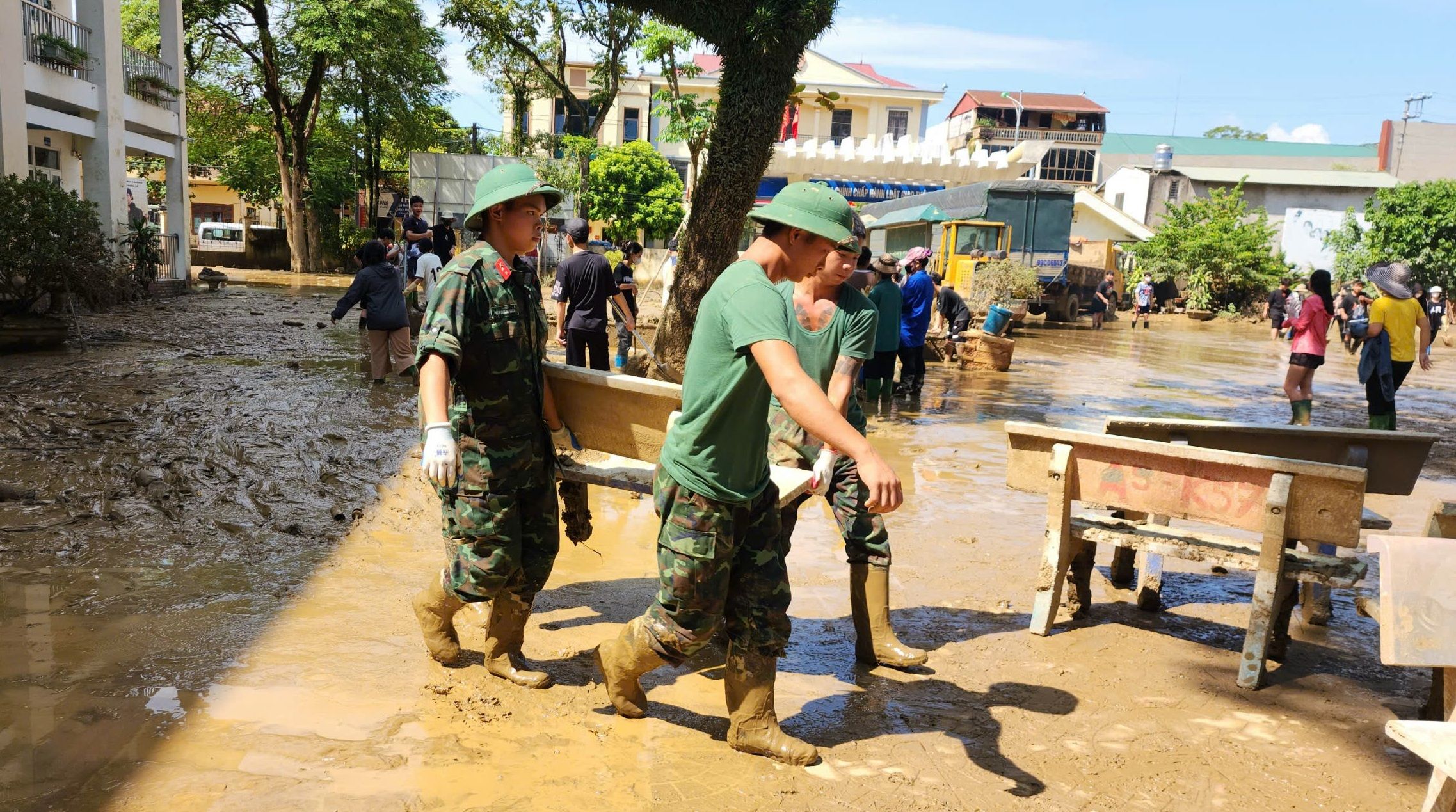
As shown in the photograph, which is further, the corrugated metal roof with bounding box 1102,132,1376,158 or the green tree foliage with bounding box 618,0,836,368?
the corrugated metal roof with bounding box 1102,132,1376,158

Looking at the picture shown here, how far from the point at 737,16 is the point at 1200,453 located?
287 inches

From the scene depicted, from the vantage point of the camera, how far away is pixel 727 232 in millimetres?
10461

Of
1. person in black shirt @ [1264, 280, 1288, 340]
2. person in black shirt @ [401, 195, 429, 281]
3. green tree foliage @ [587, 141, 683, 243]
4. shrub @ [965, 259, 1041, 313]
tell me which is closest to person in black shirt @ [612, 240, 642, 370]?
person in black shirt @ [401, 195, 429, 281]

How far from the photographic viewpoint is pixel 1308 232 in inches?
1548

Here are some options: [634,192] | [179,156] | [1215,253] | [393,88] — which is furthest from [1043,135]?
[179,156]

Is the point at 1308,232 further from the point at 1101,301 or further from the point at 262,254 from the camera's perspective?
the point at 262,254

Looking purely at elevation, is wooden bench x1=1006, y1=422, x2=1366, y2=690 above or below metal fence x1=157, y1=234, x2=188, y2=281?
below

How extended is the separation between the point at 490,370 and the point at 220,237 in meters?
41.4

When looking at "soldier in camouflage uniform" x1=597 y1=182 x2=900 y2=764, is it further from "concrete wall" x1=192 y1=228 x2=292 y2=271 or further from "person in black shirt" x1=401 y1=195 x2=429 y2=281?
"concrete wall" x1=192 y1=228 x2=292 y2=271

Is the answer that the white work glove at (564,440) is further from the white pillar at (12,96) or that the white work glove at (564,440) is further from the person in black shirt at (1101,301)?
the person in black shirt at (1101,301)

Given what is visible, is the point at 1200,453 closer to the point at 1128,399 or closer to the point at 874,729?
the point at 874,729

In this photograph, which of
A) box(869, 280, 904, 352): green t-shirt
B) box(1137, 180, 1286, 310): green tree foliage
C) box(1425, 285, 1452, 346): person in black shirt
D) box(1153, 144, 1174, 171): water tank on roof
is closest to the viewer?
box(869, 280, 904, 352): green t-shirt

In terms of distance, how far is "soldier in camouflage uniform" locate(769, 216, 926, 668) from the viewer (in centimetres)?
402

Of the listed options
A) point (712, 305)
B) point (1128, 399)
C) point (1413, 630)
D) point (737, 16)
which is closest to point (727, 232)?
point (737, 16)
